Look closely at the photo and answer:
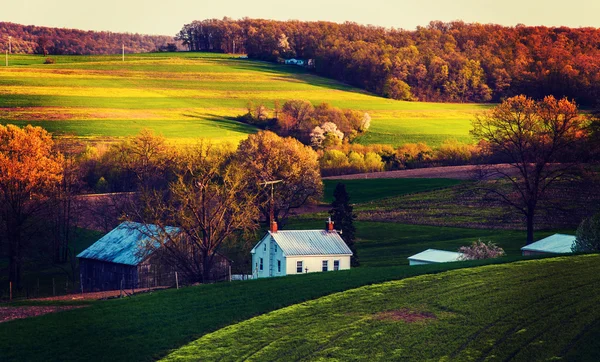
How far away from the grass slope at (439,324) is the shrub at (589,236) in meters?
8.63

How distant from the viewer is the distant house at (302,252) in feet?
182

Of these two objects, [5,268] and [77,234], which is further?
[77,234]

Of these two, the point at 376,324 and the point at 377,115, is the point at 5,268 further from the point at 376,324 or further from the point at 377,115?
the point at 377,115

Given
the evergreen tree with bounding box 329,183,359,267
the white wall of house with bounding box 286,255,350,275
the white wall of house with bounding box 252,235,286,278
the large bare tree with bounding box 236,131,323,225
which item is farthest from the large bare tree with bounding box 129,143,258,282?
the large bare tree with bounding box 236,131,323,225

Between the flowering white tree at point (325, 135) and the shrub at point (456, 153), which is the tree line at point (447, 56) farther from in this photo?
the flowering white tree at point (325, 135)

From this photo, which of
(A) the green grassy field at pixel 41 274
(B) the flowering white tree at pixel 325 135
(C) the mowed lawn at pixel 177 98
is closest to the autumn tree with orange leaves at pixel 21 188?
(A) the green grassy field at pixel 41 274

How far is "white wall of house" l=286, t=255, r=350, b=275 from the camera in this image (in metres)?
55.3

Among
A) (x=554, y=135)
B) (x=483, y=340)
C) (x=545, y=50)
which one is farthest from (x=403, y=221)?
(x=545, y=50)

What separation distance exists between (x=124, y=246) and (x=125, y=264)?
8.20 feet

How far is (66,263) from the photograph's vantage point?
7025 cm

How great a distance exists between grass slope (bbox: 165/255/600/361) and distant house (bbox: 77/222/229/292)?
71.3 feet

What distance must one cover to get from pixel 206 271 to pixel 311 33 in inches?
5162

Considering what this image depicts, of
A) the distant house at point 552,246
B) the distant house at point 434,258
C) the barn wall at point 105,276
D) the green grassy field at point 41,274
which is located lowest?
the green grassy field at point 41,274

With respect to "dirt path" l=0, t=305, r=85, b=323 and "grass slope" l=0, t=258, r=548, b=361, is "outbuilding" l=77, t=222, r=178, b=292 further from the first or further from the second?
"grass slope" l=0, t=258, r=548, b=361
